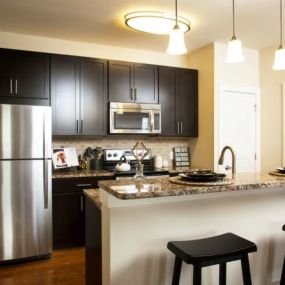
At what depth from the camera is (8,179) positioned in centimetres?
293

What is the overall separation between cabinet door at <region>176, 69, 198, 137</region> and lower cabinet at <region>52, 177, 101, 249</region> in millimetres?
1574

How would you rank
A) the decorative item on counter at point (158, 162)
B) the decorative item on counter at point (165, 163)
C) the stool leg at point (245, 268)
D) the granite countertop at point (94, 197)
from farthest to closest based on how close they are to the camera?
the decorative item on counter at point (165, 163), the decorative item on counter at point (158, 162), the granite countertop at point (94, 197), the stool leg at point (245, 268)

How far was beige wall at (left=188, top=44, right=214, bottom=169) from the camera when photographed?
405 centimetres

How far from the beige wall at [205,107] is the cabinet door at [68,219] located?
1826 mm

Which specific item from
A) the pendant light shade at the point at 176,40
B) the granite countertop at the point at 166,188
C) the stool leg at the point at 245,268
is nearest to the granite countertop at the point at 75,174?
the granite countertop at the point at 166,188

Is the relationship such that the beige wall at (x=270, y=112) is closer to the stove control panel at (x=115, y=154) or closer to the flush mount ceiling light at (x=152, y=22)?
the flush mount ceiling light at (x=152, y=22)

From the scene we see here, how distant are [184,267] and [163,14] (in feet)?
7.83

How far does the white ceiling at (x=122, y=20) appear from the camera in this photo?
2.83 m

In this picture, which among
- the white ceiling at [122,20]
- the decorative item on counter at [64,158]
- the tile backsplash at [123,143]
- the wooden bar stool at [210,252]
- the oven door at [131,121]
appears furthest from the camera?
the tile backsplash at [123,143]

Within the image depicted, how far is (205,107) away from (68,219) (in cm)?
233

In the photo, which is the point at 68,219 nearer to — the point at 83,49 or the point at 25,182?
the point at 25,182

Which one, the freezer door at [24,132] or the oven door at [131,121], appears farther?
the oven door at [131,121]

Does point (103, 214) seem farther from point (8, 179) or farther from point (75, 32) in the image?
point (75, 32)

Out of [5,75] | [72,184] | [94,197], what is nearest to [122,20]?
[5,75]
